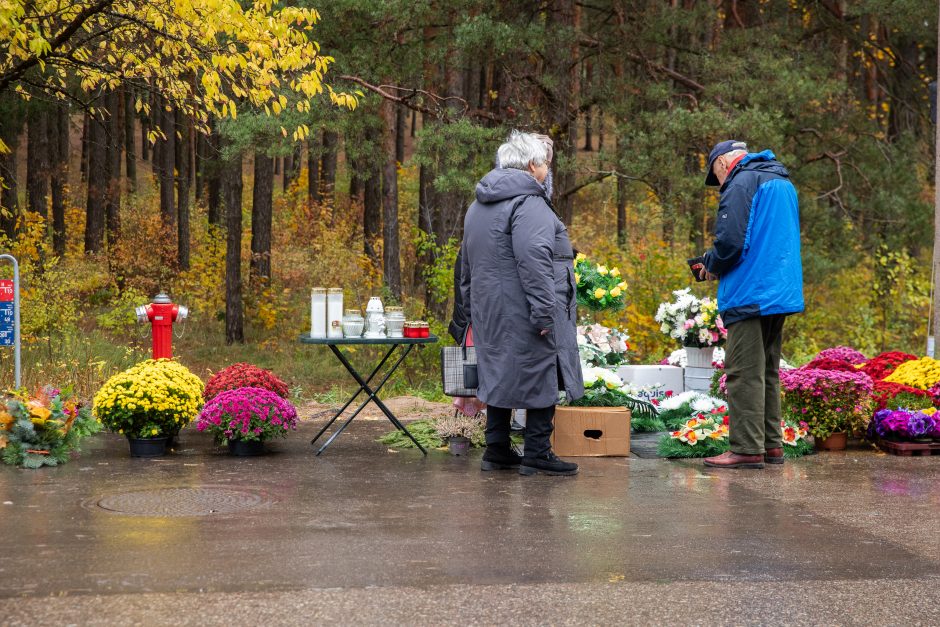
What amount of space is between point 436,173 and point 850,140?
643 centimetres

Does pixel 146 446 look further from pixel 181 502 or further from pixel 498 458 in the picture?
pixel 498 458

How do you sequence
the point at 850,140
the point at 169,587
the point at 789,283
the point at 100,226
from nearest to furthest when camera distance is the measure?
the point at 169,587, the point at 789,283, the point at 850,140, the point at 100,226

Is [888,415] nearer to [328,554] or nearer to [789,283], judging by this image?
[789,283]

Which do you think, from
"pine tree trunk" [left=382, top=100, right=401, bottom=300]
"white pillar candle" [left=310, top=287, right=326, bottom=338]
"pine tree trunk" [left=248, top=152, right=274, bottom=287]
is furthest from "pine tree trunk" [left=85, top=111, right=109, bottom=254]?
"white pillar candle" [left=310, top=287, right=326, bottom=338]

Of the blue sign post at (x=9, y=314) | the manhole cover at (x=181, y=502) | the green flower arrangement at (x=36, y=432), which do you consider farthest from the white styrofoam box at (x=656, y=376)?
the blue sign post at (x=9, y=314)

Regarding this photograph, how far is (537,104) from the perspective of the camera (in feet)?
A: 49.4

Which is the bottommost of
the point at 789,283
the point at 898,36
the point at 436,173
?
A: the point at 789,283

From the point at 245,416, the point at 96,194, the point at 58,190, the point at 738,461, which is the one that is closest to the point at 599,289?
the point at 738,461

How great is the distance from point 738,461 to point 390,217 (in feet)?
36.8

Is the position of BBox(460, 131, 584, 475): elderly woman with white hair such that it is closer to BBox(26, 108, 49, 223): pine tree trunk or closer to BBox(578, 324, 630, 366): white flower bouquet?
BBox(578, 324, 630, 366): white flower bouquet

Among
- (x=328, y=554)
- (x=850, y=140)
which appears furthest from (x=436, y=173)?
(x=328, y=554)

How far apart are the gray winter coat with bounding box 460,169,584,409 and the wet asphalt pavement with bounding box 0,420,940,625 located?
591mm

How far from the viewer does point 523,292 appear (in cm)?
649

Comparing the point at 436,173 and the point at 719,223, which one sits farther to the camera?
the point at 436,173
